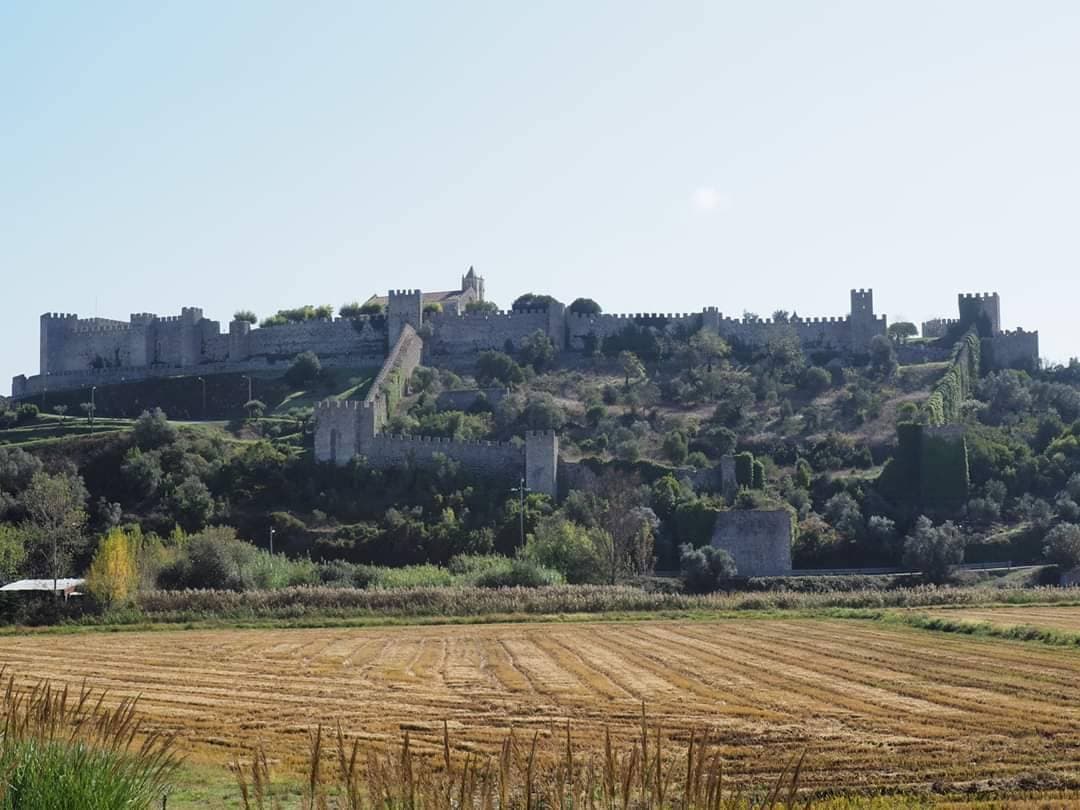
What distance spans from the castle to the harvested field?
141 feet

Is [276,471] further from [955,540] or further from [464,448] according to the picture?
[955,540]

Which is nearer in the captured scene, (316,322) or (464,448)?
(464,448)

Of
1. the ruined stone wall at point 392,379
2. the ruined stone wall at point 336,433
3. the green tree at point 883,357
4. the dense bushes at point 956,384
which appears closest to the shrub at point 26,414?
the ruined stone wall at point 392,379

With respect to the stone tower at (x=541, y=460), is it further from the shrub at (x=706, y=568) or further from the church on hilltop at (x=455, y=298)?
the church on hilltop at (x=455, y=298)

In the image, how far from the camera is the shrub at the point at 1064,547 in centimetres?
3916

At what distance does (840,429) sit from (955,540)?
48.7 ft

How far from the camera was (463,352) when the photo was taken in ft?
221

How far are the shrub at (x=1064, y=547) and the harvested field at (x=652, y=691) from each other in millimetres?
16189

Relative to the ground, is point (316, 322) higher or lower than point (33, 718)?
higher

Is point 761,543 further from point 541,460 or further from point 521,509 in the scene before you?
point 541,460

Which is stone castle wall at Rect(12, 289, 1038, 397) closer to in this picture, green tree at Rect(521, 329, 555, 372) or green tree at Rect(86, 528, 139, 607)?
green tree at Rect(521, 329, 555, 372)

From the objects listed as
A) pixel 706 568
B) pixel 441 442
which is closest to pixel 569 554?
pixel 706 568

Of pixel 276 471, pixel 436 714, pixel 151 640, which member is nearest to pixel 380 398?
pixel 276 471

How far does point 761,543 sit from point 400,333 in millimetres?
29485
